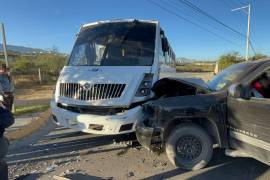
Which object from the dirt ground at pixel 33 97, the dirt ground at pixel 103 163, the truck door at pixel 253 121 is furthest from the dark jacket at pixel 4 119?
the dirt ground at pixel 33 97

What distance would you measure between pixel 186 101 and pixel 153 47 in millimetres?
2283

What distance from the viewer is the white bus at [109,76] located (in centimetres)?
555

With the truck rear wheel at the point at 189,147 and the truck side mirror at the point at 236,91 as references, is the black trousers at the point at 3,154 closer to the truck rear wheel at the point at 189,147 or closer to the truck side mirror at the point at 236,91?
the truck rear wheel at the point at 189,147

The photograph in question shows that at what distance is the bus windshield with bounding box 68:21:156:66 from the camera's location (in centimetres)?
650

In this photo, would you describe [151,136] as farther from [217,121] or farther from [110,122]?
[217,121]

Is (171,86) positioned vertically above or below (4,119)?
above

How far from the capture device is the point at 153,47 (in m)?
6.66

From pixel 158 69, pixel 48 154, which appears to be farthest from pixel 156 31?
pixel 48 154

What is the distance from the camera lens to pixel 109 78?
5832 millimetres

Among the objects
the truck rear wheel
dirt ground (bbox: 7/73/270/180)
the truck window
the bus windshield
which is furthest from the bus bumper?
the truck window

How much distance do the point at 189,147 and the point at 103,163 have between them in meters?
1.50

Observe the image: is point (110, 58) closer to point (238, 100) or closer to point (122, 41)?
point (122, 41)

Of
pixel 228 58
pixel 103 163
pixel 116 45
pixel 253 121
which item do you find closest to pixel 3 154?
pixel 103 163

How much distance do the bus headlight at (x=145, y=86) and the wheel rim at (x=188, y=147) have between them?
1.35 m
